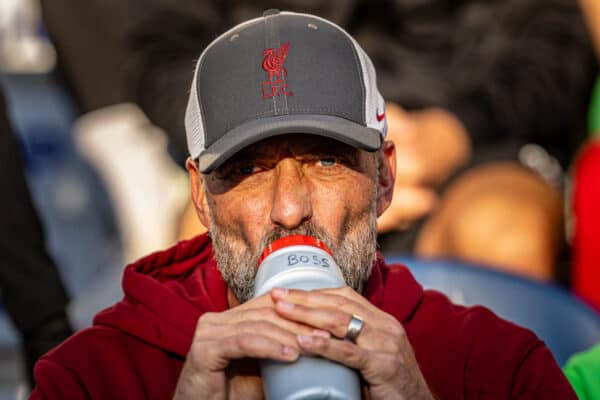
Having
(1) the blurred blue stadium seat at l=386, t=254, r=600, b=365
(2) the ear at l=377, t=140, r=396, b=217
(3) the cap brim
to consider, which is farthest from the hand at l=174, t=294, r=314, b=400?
(1) the blurred blue stadium seat at l=386, t=254, r=600, b=365

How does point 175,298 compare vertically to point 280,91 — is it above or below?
below

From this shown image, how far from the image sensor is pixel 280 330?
1.46m

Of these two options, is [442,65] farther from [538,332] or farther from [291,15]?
[291,15]

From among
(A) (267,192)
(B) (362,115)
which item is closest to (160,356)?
(A) (267,192)

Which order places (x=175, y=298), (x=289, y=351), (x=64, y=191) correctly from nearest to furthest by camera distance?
1. (x=289, y=351)
2. (x=175, y=298)
3. (x=64, y=191)

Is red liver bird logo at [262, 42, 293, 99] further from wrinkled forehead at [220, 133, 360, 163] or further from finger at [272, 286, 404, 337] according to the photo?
finger at [272, 286, 404, 337]

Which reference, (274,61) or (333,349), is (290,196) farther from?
(333,349)

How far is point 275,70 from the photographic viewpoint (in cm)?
174

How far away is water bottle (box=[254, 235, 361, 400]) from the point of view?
136 centimetres

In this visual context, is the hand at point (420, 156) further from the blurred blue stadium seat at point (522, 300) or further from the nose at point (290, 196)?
the nose at point (290, 196)

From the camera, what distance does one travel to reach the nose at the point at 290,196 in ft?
5.46

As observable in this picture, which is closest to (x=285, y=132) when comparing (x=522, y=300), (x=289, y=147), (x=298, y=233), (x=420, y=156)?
(x=289, y=147)

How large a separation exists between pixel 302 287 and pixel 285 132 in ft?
1.08

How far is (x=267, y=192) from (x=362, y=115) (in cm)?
20
